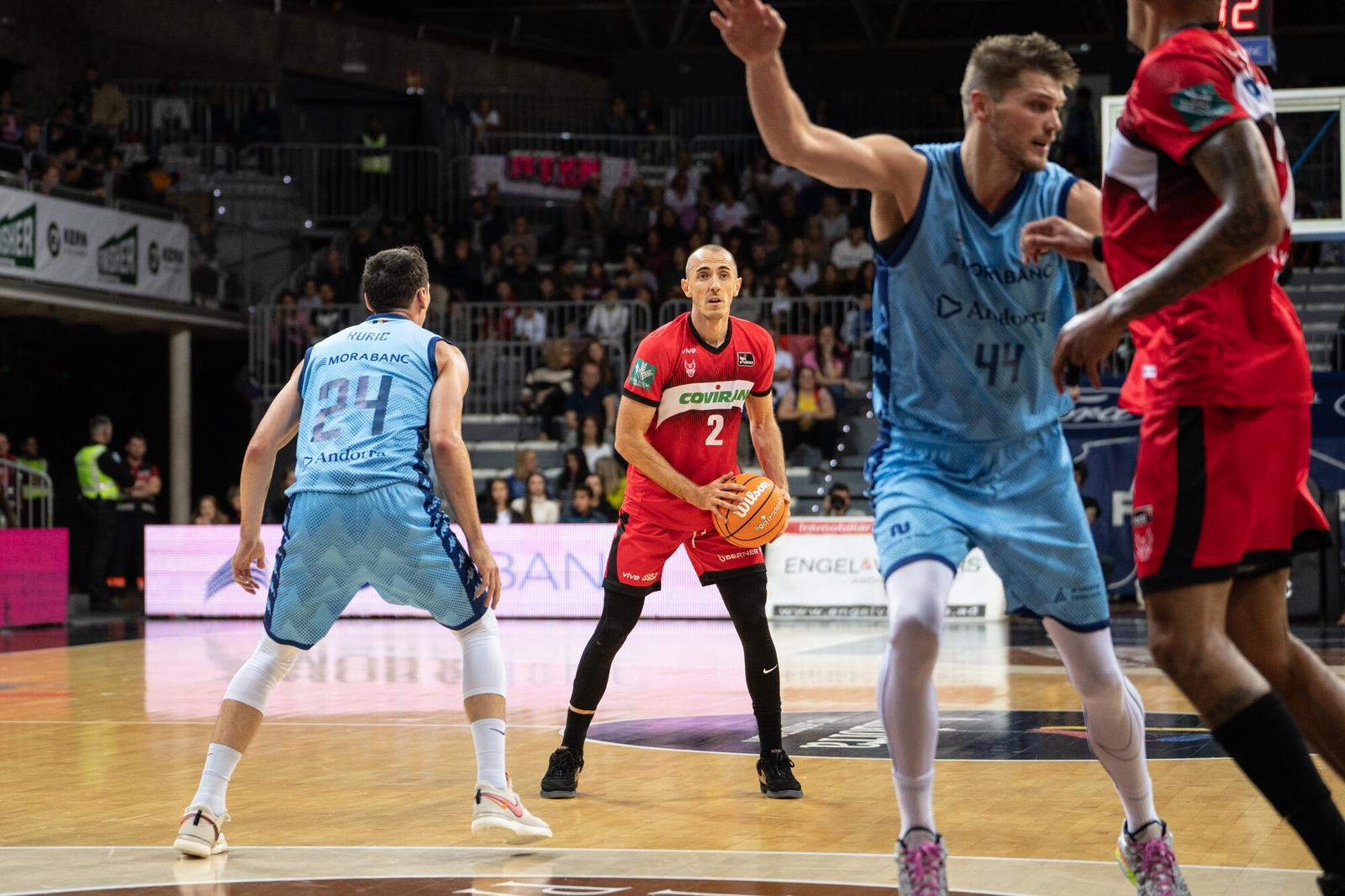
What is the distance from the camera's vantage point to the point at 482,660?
5.62 m

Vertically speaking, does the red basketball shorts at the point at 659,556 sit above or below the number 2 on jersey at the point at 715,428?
below

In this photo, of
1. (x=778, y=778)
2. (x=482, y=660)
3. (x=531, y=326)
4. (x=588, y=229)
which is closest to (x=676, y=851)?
(x=482, y=660)

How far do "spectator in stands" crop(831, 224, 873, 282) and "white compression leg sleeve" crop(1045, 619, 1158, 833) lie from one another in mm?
17363

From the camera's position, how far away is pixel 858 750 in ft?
25.0

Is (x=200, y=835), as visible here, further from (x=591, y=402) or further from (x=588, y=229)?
(x=588, y=229)

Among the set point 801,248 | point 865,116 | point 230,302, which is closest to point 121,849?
point 801,248

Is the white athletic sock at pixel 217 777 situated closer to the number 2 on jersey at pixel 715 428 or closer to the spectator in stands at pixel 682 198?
the number 2 on jersey at pixel 715 428

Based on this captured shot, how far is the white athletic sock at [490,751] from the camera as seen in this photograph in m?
5.51

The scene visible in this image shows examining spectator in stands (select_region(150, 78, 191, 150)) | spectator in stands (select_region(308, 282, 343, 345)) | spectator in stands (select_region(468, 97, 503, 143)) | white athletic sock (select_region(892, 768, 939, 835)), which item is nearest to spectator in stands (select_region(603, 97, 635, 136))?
spectator in stands (select_region(468, 97, 503, 143))

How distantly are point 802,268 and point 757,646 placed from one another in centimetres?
1538

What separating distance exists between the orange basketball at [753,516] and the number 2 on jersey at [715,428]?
239mm

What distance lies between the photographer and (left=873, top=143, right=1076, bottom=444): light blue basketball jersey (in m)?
4.30

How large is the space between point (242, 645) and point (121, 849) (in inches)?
359

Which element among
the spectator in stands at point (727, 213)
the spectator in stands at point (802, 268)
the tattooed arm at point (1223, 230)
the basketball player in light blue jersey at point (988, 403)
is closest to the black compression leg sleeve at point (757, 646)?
the basketball player in light blue jersey at point (988, 403)
